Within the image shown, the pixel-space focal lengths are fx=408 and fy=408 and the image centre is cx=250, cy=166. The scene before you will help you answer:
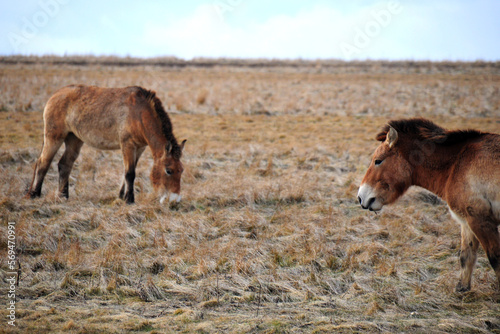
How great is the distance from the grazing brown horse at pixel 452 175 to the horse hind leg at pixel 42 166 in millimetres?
6528

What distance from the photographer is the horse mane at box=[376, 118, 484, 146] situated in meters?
4.89

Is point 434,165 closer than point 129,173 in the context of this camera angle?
Yes

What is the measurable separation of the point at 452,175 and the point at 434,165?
0.31m

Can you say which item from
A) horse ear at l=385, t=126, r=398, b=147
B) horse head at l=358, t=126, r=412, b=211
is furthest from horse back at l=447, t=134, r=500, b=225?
horse ear at l=385, t=126, r=398, b=147

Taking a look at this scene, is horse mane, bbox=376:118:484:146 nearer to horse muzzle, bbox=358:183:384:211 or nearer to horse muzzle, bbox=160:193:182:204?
horse muzzle, bbox=358:183:384:211

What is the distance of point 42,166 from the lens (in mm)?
Result: 8469

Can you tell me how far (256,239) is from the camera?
6445mm

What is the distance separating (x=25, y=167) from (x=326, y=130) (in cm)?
1078

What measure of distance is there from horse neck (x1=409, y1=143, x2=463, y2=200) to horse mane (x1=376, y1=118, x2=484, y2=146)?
9 cm

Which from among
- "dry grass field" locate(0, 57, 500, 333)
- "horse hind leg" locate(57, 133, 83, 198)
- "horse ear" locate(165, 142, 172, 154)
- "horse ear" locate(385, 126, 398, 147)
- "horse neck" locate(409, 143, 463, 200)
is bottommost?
"dry grass field" locate(0, 57, 500, 333)

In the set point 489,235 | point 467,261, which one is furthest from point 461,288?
point 489,235

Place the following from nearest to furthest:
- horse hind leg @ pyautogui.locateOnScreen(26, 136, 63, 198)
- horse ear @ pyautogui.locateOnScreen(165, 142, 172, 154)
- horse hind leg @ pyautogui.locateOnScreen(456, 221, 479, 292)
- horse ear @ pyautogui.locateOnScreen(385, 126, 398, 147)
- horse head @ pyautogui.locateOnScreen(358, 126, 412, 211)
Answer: horse hind leg @ pyautogui.locateOnScreen(456, 221, 479, 292)
horse ear @ pyautogui.locateOnScreen(385, 126, 398, 147)
horse head @ pyautogui.locateOnScreen(358, 126, 412, 211)
horse ear @ pyautogui.locateOnScreen(165, 142, 172, 154)
horse hind leg @ pyautogui.locateOnScreen(26, 136, 63, 198)

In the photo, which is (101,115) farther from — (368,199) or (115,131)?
(368,199)

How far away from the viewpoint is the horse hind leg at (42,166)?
27.3ft
